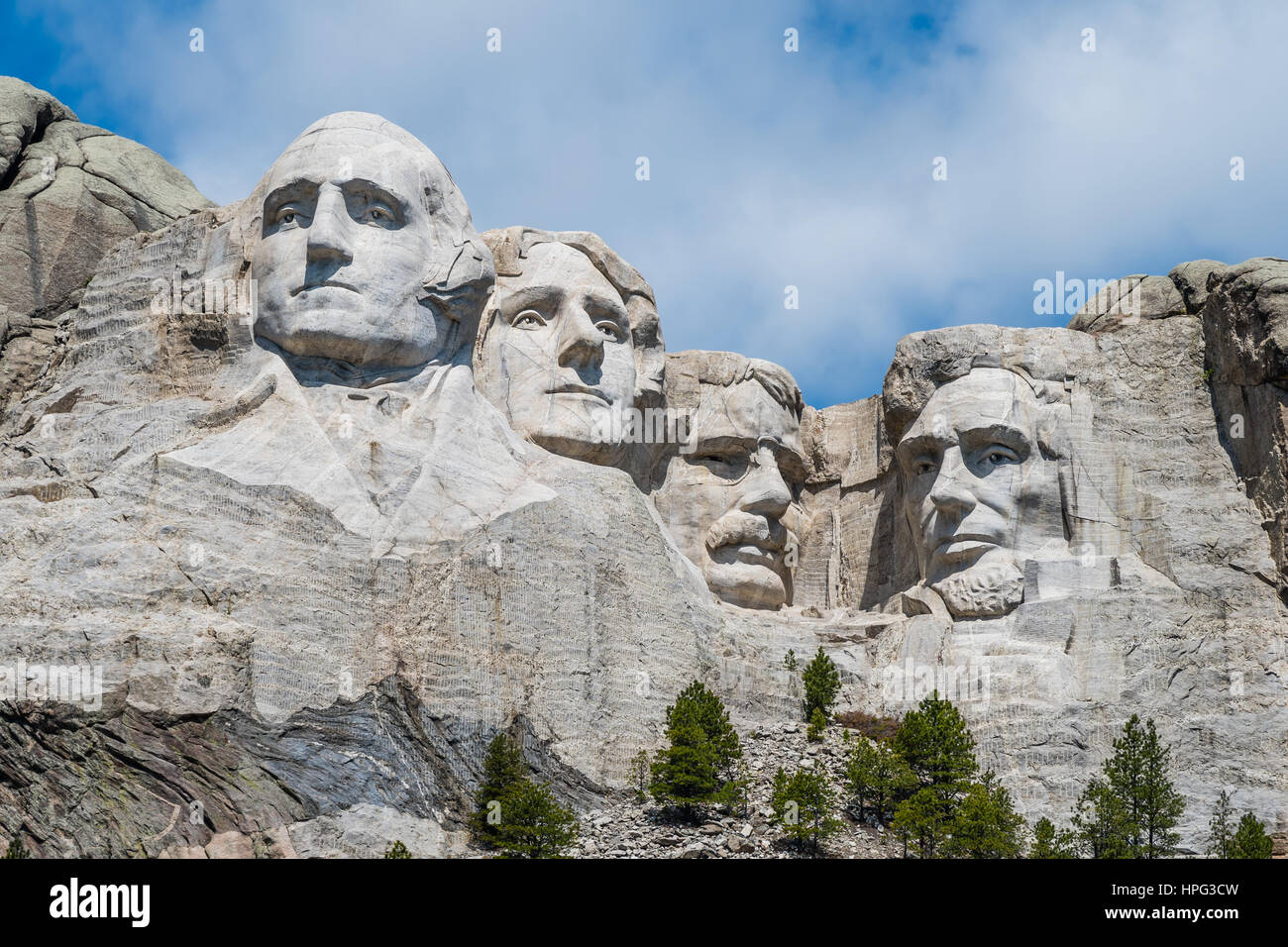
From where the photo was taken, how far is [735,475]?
2400 cm

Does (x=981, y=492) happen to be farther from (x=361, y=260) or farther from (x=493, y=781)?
(x=493, y=781)

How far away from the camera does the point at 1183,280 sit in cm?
2420

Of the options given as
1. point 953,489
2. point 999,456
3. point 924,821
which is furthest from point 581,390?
point 924,821

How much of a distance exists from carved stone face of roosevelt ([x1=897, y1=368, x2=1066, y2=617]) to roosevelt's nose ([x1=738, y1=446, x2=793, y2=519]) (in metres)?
1.19

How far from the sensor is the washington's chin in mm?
23219

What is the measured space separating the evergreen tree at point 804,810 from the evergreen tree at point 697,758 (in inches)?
15.3

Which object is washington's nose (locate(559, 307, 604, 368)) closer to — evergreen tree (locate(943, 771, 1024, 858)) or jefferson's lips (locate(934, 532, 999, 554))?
jefferson's lips (locate(934, 532, 999, 554))

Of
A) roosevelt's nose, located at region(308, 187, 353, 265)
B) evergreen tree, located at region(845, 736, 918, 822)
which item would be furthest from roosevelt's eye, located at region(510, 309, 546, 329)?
evergreen tree, located at region(845, 736, 918, 822)

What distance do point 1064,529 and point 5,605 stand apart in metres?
9.43

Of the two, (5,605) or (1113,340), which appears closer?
(5,605)

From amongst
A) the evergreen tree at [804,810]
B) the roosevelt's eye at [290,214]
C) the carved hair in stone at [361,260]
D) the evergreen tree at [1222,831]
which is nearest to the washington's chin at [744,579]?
the carved hair in stone at [361,260]
